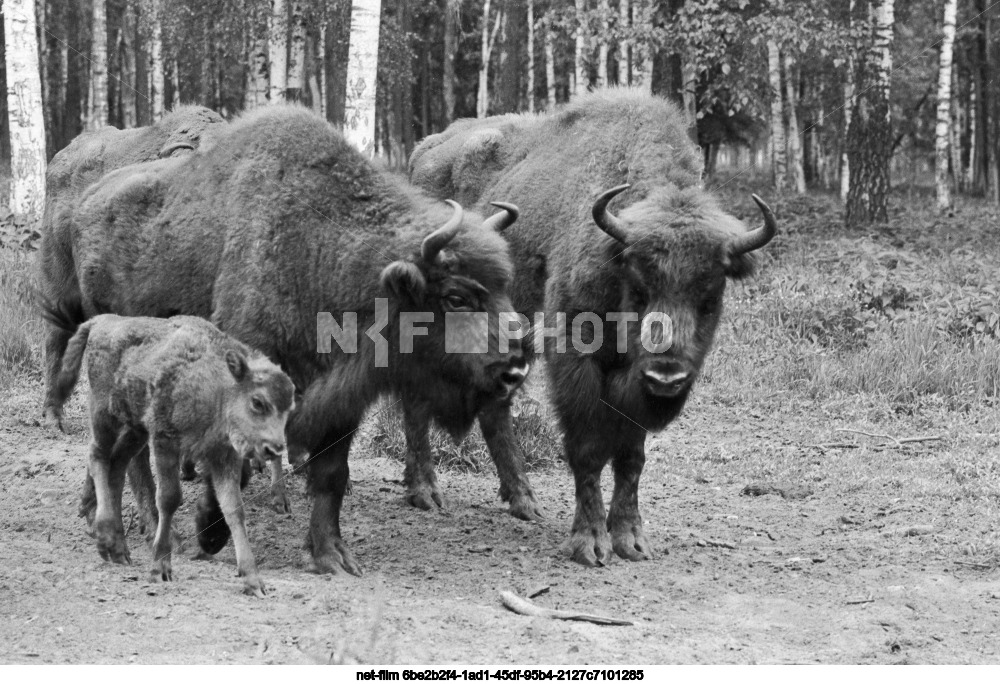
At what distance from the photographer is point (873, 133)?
15.5 m

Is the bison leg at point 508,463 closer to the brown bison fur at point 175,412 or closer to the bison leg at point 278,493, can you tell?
the bison leg at point 278,493

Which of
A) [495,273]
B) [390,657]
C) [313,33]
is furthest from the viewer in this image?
[313,33]

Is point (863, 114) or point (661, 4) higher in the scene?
point (661, 4)

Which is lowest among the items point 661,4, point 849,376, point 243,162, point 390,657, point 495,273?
point 849,376

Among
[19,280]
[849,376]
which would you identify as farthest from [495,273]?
[19,280]

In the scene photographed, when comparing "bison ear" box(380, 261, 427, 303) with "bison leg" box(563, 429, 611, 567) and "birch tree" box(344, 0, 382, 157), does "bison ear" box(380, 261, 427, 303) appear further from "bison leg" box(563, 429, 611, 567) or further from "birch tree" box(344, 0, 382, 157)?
"birch tree" box(344, 0, 382, 157)

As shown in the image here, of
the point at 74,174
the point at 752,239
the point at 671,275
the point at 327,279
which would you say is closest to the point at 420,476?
the point at 327,279

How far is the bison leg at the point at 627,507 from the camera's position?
650 centimetres

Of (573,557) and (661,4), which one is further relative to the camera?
(661,4)

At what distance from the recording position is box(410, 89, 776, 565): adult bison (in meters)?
5.91

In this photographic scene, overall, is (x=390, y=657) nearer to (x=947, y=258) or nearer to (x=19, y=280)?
(x=19, y=280)

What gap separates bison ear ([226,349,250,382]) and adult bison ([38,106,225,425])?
9.63 ft

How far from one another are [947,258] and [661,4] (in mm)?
5968

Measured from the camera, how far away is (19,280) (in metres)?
10.7
